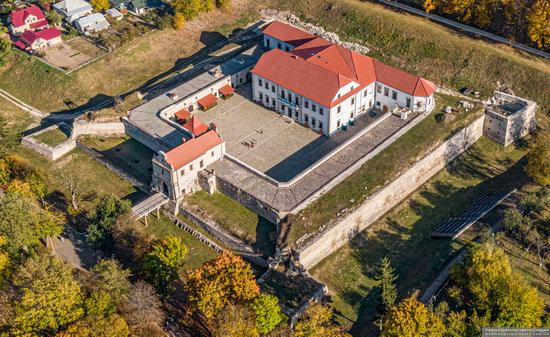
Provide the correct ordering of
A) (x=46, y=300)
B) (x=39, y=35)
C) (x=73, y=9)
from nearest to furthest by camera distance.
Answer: (x=46, y=300) < (x=39, y=35) < (x=73, y=9)

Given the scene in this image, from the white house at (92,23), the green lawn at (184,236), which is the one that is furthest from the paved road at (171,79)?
the green lawn at (184,236)

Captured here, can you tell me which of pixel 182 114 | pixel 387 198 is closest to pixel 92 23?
pixel 182 114

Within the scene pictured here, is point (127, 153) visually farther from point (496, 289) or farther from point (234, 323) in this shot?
point (496, 289)

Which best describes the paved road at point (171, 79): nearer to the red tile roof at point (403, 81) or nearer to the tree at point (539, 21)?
the red tile roof at point (403, 81)

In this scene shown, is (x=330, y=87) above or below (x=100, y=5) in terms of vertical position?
below

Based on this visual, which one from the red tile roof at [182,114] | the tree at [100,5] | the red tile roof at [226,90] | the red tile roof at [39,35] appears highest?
the tree at [100,5]

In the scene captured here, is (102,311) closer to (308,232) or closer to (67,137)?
(308,232)
